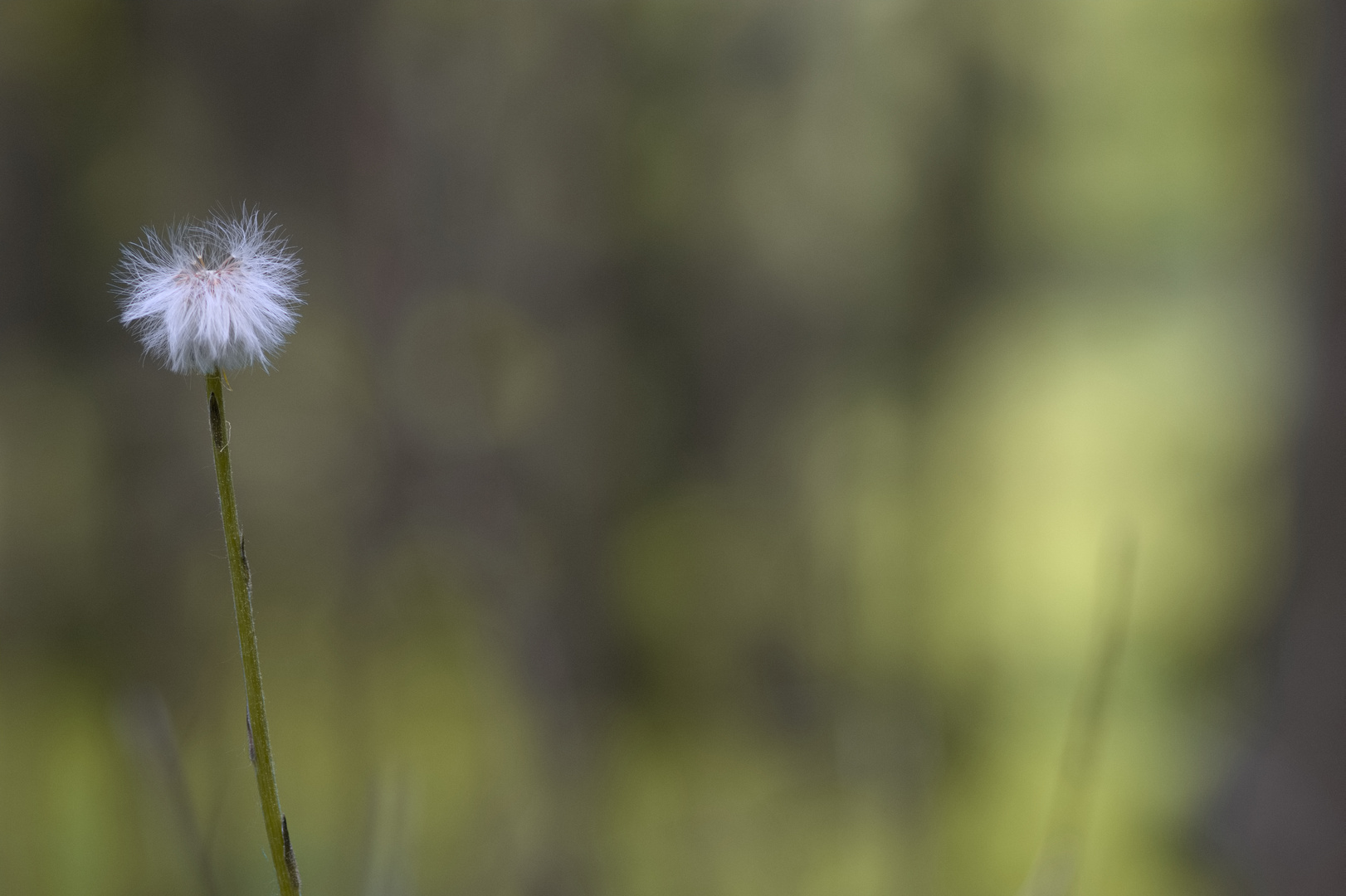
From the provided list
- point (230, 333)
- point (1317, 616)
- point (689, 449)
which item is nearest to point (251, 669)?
point (230, 333)

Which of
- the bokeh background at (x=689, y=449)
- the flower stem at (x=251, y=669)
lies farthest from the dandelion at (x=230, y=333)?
the bokeh background at (x=689, y=449)

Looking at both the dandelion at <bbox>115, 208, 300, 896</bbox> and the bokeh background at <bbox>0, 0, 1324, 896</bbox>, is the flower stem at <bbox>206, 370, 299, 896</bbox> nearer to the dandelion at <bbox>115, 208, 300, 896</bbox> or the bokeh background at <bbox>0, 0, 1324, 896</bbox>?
the dandelion at <bbox>115, 208, 300, 896</bbox>

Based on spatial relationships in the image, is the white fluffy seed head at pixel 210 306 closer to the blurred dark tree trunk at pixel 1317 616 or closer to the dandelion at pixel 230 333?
the dandelion at pixel 230 333

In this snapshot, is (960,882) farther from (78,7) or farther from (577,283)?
(78,7)

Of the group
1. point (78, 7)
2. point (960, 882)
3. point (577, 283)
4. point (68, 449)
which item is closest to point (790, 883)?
point (960, 882)

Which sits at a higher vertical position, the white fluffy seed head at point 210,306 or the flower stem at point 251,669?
the white fluffy seed head at point 210,306

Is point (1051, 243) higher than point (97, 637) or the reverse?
higher
